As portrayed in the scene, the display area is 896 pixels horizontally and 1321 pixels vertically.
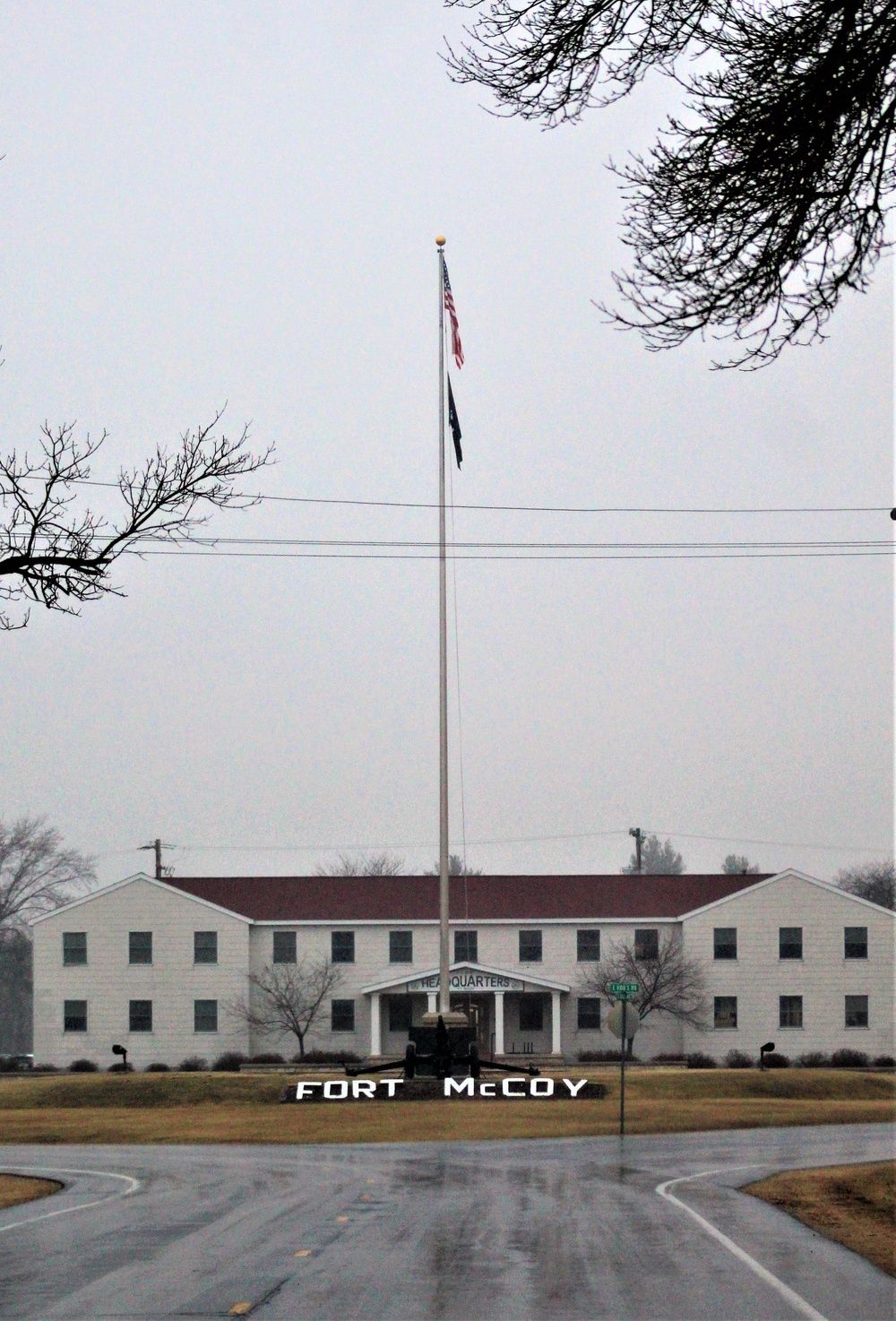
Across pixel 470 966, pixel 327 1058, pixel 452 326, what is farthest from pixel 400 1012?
pixel 452 326

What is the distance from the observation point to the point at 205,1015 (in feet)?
203

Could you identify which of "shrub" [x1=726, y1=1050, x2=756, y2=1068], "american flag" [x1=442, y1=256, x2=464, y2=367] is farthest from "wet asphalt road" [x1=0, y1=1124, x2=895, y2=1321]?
"shrub" [x1=726, y1=1050, x2=756, y2=1068]

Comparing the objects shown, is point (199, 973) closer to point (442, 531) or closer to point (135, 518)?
point (442, 531)

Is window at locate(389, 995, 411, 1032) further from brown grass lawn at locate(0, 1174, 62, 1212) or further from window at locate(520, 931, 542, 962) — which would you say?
brown grass lawn at locate(0, 1174, 62, 1212)

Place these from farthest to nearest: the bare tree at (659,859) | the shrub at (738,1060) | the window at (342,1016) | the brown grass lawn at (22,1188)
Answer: the bare tree at (659,859), the window at (342,1016), the shrub at (738,1060), the brown grass lawn at (22,1188)

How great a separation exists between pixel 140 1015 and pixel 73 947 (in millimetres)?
3801

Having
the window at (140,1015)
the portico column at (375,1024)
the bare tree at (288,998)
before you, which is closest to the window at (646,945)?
the portico column at (375,1024)

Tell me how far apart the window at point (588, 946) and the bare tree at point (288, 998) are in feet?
30.5

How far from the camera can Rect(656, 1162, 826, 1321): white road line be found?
11310 millimetres

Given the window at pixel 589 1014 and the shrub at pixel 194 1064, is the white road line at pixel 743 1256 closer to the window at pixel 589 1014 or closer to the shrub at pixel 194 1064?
the shrub at pixel 194 1064

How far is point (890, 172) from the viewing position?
11.4 metres

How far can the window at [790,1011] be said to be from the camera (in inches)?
2383

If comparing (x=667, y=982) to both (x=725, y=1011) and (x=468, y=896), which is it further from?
(x=468, y=896)

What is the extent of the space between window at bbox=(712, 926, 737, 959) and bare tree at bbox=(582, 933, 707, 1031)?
98cm
